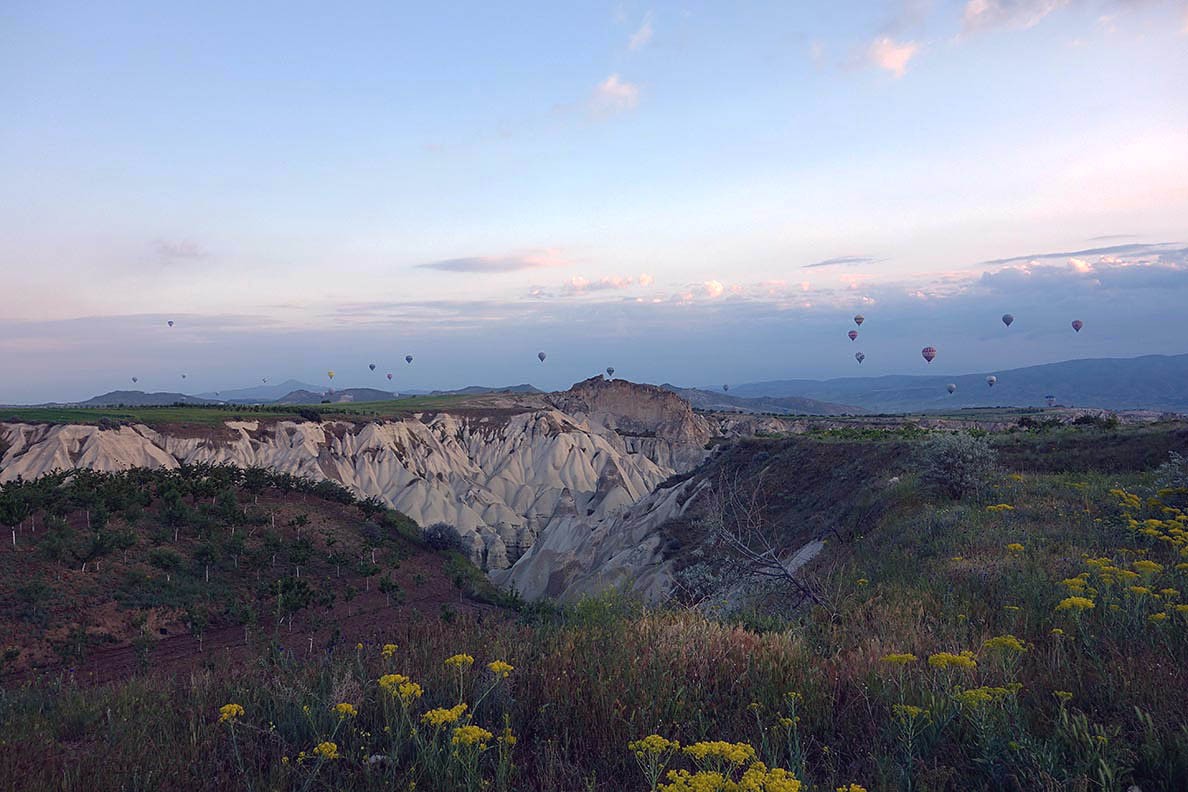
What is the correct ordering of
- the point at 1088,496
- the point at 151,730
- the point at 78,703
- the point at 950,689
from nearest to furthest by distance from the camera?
the point at 950,689
the point at 151,730
the point at 78,703
the point at 1088,496

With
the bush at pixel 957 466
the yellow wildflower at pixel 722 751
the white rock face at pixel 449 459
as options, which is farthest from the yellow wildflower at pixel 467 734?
the white rock face at pixel 449 459

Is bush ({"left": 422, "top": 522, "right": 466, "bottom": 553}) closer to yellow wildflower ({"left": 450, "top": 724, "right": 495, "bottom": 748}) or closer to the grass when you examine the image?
the grass

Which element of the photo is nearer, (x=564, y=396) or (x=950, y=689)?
(x=950, y=689)

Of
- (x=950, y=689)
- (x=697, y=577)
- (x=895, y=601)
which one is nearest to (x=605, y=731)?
(x=950, y=689)

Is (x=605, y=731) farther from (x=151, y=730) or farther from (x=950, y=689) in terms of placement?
(x=151, y=730)

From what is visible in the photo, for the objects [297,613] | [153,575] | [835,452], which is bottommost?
[297,613]

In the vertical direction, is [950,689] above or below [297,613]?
above

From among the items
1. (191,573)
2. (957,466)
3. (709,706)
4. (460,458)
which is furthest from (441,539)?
(460,458)
